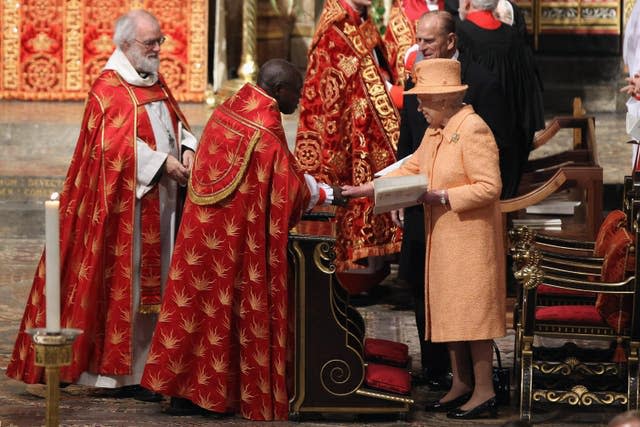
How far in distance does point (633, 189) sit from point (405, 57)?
95.6 inches

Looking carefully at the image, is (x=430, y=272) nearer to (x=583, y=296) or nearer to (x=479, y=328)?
(x=479, y=328)

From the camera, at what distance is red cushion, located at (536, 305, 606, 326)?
625 cm

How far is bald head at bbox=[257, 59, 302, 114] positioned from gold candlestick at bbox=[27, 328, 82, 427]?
2593 mm

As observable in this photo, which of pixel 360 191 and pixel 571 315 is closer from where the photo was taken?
pixel 571 315

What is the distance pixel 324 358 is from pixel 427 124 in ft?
4.42

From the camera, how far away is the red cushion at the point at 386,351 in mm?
6504

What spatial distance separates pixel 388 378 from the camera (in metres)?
6.30

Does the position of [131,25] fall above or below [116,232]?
above

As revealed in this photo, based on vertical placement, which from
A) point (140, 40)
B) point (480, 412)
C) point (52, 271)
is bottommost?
point (480, 412)

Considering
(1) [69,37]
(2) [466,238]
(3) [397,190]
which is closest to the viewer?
(3) [397,190]

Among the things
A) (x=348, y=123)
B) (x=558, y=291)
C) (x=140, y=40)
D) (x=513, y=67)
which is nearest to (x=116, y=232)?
(x=140, y=40)

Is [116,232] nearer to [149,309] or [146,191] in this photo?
[146,191]

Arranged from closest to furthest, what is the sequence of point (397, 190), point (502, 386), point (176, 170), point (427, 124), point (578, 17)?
point (397, 190) → point (502, 386) → point (176, 170) → point (427, 124) → point (578, 17)

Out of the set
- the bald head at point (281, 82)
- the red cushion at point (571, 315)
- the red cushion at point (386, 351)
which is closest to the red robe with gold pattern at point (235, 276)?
the bald head at point (281, 82)
